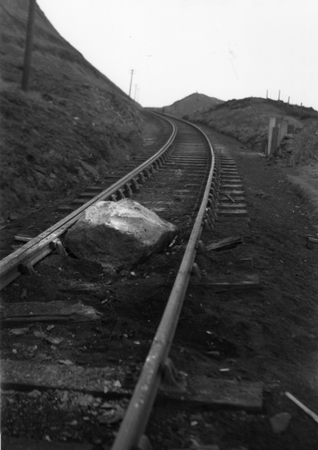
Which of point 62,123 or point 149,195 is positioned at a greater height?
point 62,123

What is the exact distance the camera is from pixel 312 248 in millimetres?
5910

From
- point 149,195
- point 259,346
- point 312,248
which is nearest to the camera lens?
point 259,346

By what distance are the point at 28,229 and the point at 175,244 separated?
6.73 feet

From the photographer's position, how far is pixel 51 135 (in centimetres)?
1048

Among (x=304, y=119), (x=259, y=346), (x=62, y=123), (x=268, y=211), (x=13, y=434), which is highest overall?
(x=304, y=119)

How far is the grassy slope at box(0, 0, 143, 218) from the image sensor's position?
7.99m

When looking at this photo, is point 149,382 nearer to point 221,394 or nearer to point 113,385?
point 113,385

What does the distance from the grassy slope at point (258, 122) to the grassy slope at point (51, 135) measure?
581 centimetres

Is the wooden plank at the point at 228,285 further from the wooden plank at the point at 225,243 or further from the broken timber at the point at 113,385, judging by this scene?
the broken timber at the point at 113,385

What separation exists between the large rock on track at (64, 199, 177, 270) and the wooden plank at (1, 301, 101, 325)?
98 centimetres

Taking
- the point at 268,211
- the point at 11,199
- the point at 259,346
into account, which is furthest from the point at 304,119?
the point at 259,346

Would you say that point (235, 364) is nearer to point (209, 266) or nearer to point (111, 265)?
point (209, 266)

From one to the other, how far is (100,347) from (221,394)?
936 mm

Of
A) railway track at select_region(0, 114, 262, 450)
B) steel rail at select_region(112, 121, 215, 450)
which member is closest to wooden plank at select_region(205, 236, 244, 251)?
railway track at select_region(0, 114, 262, 450)
